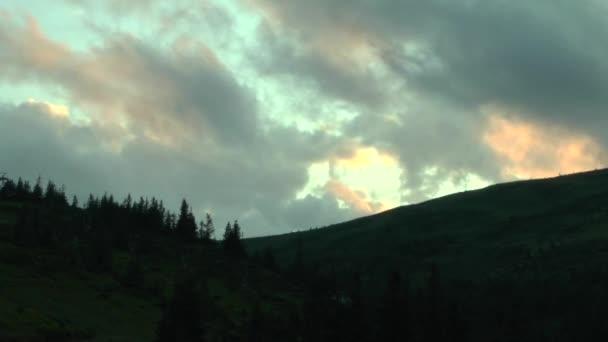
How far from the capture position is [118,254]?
185m

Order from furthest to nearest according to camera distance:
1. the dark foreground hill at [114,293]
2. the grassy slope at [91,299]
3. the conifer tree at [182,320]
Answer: the grassy slope at [91,299]
the dark foreground hill at [114,293]
the conifer tree at [182,320]

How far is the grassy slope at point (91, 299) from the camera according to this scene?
102 meters

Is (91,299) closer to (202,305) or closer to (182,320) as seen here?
(202,305)

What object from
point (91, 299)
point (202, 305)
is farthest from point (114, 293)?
point (202, 305)

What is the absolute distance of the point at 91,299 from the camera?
135 metres

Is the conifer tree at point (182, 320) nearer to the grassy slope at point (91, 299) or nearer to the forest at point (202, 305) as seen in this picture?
the forest at point (202, 305)

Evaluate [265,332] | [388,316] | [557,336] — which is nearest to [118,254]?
[265,332]

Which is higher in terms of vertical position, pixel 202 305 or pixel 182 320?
pixel 202 305

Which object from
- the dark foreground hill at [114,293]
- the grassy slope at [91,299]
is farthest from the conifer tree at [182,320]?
the grassy slope at [91,299]

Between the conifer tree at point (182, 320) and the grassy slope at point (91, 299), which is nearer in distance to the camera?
the conifer tree at point (182, 320)

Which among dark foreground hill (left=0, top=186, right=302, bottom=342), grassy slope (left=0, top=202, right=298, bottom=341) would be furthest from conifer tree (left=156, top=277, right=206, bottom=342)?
grassy slope (left=0, top=202, right=298, bottom=341)

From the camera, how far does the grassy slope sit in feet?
333

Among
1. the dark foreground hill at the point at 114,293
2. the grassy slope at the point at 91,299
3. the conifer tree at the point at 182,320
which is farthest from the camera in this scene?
the grassy slope at the point at 91,299

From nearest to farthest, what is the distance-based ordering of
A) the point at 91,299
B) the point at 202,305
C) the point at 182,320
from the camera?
the point at 182,320, the point at 202,305, the point at 91,299
